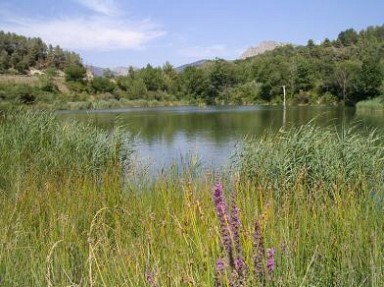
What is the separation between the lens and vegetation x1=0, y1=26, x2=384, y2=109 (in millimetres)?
74725

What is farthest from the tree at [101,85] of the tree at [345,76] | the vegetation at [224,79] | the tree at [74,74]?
the tree at [345,76]

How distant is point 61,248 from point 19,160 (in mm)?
4796

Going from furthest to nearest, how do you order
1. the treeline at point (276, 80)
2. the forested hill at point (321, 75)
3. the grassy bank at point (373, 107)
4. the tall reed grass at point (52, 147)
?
the treeline at point (276, 80), the forested hill at point (321, 75), the grassy bank at point (373, 107), the tall reed grass at point (52, 147)

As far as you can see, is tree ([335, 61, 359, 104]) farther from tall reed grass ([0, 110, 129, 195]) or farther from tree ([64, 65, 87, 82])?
tall reed grass ([0, 110, 129, 195])

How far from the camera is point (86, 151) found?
882cm

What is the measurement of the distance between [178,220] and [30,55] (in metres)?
126

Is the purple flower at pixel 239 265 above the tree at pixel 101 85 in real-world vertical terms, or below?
below

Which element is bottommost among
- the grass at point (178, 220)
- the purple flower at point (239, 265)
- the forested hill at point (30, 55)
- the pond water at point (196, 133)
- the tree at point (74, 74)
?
the pond water at point (196, 133)

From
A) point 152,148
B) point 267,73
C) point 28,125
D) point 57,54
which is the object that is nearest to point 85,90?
point 57,54

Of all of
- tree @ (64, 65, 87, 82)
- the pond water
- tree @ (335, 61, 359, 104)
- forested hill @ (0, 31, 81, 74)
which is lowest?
the pond water

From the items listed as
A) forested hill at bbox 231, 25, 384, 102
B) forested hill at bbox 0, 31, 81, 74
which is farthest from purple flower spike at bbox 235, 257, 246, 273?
forested hill at bbox 0, 31, 81, 74

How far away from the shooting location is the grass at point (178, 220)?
7.42 ft

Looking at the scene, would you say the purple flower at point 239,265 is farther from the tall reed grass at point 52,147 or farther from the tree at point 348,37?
the tree at point 348,37

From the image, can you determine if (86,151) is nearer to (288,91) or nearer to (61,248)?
(61,248)
